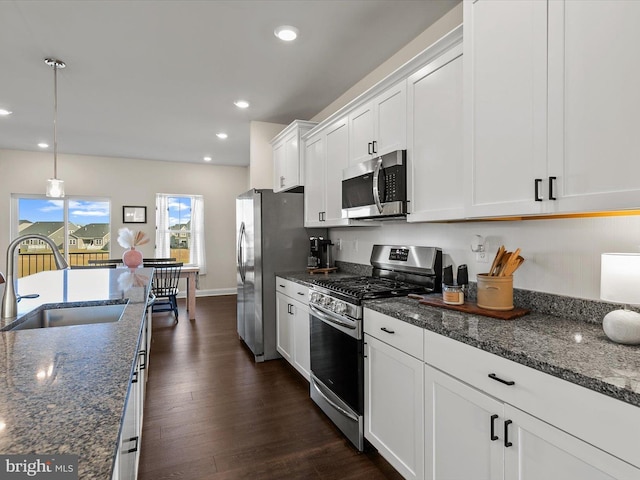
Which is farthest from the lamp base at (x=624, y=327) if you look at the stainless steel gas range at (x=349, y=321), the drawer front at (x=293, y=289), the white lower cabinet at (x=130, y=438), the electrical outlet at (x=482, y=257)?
the drawer front at (x=293, y=289)

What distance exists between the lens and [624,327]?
1.21 m

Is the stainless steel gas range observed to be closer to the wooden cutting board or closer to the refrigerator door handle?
the wooden cutting board

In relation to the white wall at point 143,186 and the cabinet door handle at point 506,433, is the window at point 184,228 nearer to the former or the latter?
the white wall at point 143,186

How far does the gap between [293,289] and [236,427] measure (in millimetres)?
1167

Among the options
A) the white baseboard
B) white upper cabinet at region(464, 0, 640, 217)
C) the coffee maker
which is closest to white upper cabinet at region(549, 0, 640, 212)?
white upper cabinet at region(464, 0, 640, 217)

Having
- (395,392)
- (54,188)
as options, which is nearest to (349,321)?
(395,392)

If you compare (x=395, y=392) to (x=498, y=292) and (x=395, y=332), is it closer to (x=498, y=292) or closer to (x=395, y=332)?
(x=395, y=332)

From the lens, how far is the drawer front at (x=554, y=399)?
90cm

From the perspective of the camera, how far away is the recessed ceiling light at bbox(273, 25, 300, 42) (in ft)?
8.04

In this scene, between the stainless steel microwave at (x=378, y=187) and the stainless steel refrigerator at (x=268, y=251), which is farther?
the stainless steel refrigerator at (x=268, y=251)

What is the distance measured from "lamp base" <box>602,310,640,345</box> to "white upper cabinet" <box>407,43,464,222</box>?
0.75 m

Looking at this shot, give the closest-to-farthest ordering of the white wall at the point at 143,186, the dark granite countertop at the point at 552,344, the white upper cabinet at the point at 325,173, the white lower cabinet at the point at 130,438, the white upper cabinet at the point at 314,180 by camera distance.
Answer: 1. the white lower cabinet at the point at 130,438
2. the dark granite countertop at the point at 552,344
3. the white upper cabinet at the point at 325,173
4. the white upper cabinet at the point at 314,180
5. the white wall at the point at 143,186

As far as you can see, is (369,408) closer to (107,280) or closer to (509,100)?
(509,100)

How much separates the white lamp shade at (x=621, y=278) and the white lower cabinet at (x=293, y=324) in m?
1.96
